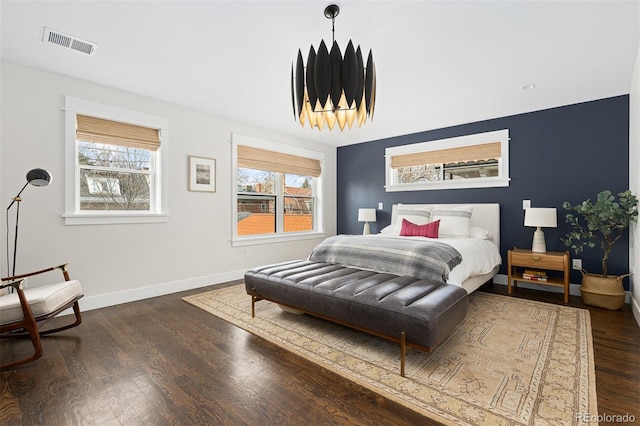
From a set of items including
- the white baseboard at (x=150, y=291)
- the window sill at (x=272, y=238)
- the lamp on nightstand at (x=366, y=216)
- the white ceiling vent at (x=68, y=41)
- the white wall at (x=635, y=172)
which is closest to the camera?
the white ceiling vent at (x=68, y=41)

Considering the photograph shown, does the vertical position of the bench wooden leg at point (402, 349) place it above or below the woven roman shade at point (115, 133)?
below

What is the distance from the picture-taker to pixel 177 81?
10.3 ft

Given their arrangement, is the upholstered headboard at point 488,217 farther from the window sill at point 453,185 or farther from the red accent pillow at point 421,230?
the red accent pillow at point 421,230

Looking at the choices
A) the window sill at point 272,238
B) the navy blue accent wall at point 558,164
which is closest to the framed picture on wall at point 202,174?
the window sill at point 272,238

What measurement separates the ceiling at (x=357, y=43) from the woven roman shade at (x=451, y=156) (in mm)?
817

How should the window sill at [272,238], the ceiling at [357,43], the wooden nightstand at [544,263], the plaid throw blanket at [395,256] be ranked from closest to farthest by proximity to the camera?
1. the ceiling at [357,43]
2. the plaid throw blanket at [395,256]
3. the wooden nightstand at [544,263]
4. the window sill at [272,238]

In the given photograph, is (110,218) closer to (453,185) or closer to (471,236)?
(471,236)

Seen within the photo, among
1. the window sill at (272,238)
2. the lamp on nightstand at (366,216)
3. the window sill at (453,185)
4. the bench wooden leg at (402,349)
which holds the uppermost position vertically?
the window sill at (453,185)

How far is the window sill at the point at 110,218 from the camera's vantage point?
3057mm

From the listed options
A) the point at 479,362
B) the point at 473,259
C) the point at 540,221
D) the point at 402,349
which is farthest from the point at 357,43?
the point at 540,221

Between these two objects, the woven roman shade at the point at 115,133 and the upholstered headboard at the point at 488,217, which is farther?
the upholstered headboard at the point at 488,217

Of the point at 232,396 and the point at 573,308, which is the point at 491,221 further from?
the point at 232,396

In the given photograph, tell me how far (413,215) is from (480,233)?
968mm

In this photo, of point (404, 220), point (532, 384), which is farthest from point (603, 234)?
point (532, 384)
